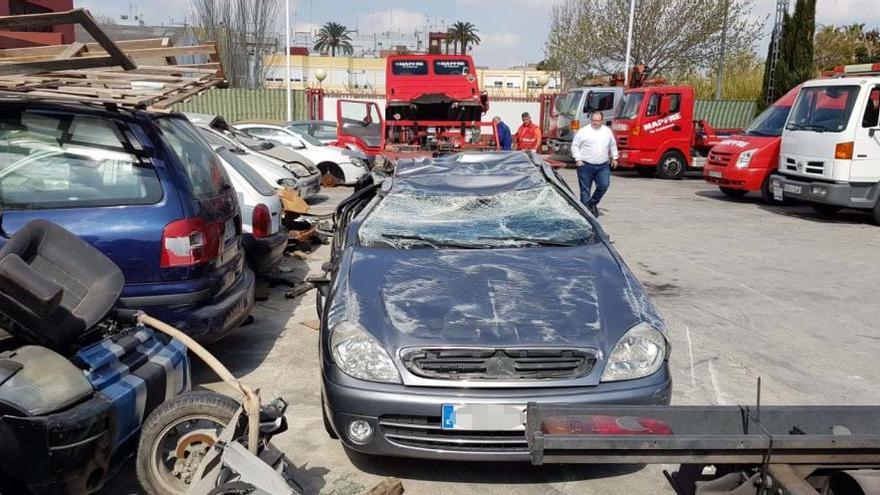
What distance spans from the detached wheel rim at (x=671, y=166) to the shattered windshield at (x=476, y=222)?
14.5 metres

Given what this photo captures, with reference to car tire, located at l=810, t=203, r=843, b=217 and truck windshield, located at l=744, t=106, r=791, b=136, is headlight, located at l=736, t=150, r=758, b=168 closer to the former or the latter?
truck windshield, located at l=744, t=106, r=791, b=136

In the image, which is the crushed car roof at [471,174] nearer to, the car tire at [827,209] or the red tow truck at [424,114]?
the car tire at [827,209]

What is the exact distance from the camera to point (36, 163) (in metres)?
4.11

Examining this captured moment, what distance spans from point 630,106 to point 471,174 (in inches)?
562

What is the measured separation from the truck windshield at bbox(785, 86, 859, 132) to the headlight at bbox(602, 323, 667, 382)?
9783 millimetres

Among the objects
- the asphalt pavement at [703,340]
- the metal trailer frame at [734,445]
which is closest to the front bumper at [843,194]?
the asphalt pavement at [703,340]

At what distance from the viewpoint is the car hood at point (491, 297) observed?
3520mm

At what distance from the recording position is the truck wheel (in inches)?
742

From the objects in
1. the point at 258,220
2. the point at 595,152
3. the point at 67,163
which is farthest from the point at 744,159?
the point at 67,163

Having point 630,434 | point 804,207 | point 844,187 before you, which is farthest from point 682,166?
point 630,434

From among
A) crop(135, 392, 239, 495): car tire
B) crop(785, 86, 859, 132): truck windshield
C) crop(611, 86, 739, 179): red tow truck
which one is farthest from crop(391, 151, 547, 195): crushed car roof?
crop(611, 86, 739, 179): red tow truck

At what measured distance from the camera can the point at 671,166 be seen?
18938mm

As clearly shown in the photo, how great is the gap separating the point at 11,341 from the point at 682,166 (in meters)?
18.1

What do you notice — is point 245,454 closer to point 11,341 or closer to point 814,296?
point 11,341
